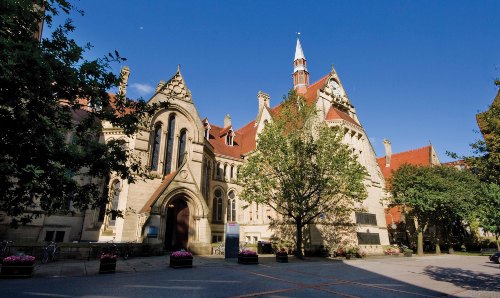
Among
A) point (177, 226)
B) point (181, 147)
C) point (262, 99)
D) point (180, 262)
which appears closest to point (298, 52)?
point (262, 99)

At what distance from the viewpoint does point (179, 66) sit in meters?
31.2

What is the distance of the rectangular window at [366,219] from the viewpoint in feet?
105

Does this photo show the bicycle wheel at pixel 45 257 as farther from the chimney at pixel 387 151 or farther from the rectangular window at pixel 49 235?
the chimney at pixel 387 151

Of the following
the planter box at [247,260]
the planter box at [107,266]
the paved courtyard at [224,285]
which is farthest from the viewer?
the planter box at [247,260]

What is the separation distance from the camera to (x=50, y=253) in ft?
55.6

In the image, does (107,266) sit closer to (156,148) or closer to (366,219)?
(156,148)

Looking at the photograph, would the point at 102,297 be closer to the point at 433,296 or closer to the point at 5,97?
the point at 5,97

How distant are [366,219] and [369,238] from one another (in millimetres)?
2177

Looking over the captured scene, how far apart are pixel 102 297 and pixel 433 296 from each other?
37.7ft

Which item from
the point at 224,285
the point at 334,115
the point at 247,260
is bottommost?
the point at 224,285

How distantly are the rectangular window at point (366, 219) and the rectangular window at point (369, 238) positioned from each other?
1.28m

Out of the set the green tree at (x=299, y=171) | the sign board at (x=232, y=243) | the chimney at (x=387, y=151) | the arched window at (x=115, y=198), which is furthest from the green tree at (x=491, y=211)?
the chimney at (x=387, y=151)

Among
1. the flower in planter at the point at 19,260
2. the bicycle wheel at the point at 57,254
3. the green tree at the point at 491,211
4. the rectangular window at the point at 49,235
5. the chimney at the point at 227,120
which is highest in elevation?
the chimney at the point at 227,120

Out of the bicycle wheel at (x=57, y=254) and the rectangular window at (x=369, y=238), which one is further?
the rectangular window at (x=369, y=238)
